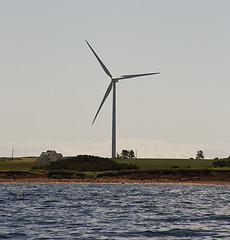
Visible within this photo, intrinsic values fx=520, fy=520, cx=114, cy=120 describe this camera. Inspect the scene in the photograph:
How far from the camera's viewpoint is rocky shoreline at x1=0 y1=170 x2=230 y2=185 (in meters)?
141

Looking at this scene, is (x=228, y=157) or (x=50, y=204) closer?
(x=50, y=204)

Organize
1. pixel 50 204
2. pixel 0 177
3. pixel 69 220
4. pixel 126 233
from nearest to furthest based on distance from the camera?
pixel 126 233
pixel 69 220
pixel 50 204
pixel 0 177

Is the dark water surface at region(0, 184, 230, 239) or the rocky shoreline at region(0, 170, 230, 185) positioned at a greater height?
the rocky shoreline at region(0, 170, 230, 185)

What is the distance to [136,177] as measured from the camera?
147m

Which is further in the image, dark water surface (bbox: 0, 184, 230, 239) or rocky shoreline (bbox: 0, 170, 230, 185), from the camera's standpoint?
rocky shoreline (bbox: 0, 170, 230, 185)

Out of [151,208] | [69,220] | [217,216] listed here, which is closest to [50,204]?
[151,208]

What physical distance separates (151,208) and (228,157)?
12642cm

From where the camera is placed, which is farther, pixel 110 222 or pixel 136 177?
pixel 136 177

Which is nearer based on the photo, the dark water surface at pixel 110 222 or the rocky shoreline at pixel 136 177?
the dark water surface at pixel 110 222

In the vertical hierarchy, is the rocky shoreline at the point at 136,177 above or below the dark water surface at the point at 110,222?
above

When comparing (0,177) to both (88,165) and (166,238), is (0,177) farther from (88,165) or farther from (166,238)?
(166,238)

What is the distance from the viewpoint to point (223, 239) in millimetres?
35562

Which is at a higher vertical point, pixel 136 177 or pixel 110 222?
pixel 136 177

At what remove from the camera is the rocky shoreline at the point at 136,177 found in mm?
141125
